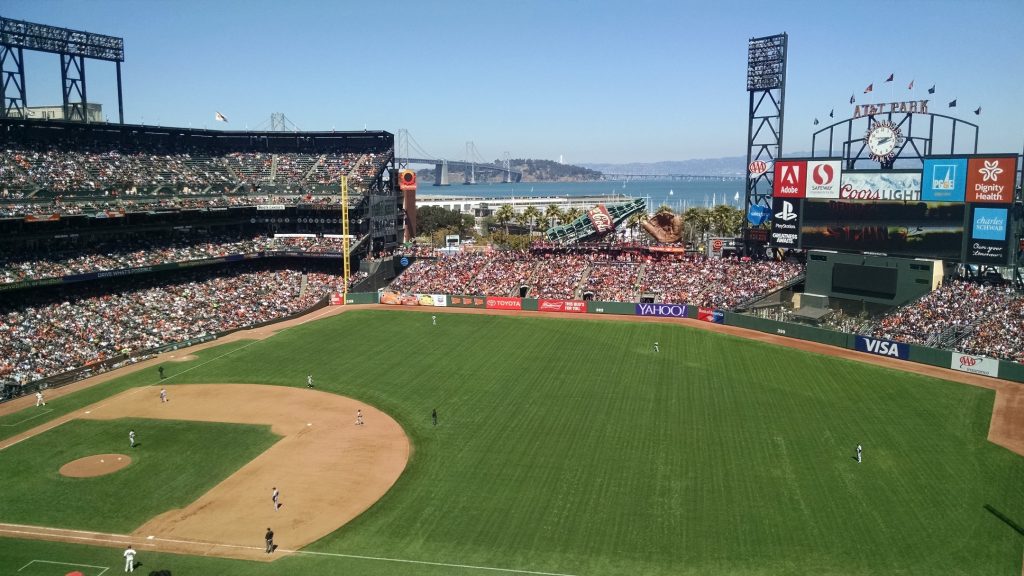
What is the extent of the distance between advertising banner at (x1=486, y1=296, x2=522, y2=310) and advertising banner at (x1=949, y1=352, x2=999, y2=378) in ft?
112

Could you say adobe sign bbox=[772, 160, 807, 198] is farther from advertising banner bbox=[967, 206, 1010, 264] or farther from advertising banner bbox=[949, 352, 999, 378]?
advertising banner bbox=[949, 352, 999, 378]

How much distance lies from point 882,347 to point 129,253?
57.9 metres

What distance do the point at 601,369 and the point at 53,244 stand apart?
4282 cm

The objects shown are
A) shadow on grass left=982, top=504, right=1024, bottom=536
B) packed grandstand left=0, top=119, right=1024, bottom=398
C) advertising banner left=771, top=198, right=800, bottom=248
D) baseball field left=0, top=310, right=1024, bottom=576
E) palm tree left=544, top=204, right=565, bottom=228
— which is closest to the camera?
baseball field left=0, top=310, right=1024, bottom=576

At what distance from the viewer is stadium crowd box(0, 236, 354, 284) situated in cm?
5019

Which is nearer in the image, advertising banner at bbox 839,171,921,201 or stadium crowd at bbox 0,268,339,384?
stadium crowd at bbox 0,268,339,384

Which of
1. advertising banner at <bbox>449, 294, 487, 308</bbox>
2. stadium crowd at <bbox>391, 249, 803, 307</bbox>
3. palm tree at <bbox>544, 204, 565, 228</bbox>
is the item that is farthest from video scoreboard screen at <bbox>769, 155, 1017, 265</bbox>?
palm tree at <bbox>544, 204, 565, 228</bbox>

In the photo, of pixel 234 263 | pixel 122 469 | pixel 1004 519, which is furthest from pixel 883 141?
pixel 234 263

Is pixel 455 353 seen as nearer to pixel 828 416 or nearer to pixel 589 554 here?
pixel 828 416

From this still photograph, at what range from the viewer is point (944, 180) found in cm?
4988

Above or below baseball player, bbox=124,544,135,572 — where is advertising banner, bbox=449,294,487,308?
above

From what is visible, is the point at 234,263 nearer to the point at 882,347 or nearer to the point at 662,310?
the point at 662,310

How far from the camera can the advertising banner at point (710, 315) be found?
5759 cm

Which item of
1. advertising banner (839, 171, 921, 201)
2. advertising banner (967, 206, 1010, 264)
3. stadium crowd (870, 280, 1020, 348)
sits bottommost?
stadium crowd (870, 280, 1020, 348)
